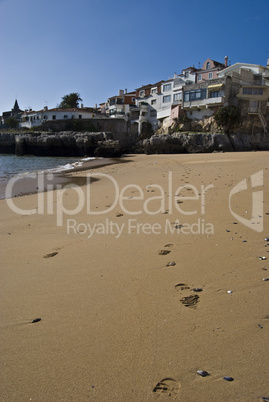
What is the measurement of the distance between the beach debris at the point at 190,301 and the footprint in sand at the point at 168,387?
873 mm

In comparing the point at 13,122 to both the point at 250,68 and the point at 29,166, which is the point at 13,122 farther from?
the point at 250,68

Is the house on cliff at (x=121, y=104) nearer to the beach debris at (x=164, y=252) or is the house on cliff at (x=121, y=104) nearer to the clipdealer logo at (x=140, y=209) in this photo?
the clipdealer logo at (x=140, y=209)

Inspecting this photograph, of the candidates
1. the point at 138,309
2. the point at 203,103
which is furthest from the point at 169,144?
the point at 138,309

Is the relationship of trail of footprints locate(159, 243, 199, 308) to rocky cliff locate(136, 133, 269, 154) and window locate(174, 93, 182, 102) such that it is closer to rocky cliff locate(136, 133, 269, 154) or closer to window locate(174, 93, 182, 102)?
rocky cliff locate(136, 133, 269, 154)

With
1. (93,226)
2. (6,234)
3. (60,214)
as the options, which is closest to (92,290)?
(93,226)

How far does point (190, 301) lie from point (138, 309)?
53 centimetres

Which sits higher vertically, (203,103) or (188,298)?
(203,103)

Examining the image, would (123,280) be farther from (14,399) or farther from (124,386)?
(14,399)

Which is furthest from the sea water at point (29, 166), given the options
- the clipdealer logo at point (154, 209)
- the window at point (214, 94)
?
the window at point (214, 94)

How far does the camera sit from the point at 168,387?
6.04 ft

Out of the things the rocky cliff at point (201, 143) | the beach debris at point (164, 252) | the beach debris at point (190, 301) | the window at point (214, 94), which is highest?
the window at point (214, 94)

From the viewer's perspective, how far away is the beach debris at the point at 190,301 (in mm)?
2693

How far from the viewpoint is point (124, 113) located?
190 feet

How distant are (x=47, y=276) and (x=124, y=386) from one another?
1.91 metres
